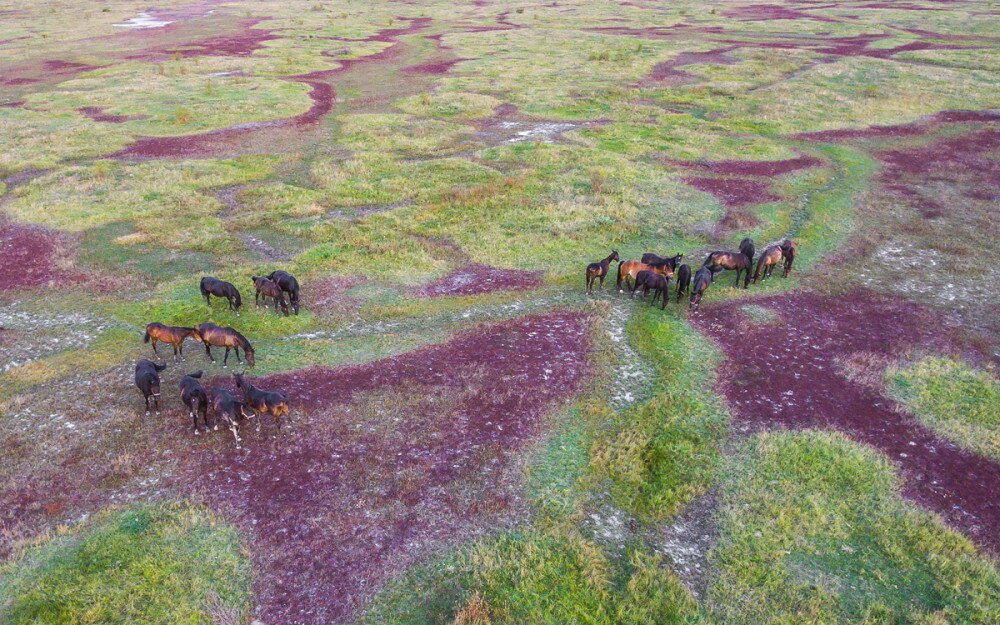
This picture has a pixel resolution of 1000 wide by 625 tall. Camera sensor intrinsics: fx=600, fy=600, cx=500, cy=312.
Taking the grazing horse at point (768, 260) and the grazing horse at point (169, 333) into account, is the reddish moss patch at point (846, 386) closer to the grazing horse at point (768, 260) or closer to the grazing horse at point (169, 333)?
the grazing horse at point (768, 260)

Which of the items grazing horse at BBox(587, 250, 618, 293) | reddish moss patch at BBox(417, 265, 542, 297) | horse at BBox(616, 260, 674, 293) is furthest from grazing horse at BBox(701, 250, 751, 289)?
reddish moss patch at BBox(417, 265, 542, 297)

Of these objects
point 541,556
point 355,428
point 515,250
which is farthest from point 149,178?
point 541,556

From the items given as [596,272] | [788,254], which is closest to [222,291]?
[596,272]

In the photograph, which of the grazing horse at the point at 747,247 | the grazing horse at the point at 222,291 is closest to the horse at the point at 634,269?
the grazing horse at the point at 747,247

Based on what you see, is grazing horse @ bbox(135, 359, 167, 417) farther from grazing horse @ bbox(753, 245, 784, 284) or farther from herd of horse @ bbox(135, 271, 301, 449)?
grazing horse @ bbox(753, 245, 784, 284)

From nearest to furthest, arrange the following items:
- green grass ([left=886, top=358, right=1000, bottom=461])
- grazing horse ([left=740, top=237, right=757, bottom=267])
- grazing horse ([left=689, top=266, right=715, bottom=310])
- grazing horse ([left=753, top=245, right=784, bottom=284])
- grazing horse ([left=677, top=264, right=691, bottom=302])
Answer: green grass ([left=886, top=358, right=1000, bottom=461]) < grazing horse ([left=689, top=266, right=715, bottom=310]) < grazing horse ([left=677, top=264, right=691, bottom=302]) < grazing horse ([left=753, top=245, right=784, bottom=284]) < grazing horse ([left=740, top=237, right=757, bottom=267])

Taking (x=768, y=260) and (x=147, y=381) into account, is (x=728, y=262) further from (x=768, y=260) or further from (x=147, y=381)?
(x=147, y=381)
